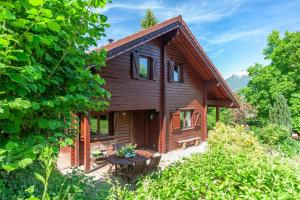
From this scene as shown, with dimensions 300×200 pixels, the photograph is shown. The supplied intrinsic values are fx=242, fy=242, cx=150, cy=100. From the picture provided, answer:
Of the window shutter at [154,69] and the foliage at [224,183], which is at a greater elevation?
the window shutter at [154,69]

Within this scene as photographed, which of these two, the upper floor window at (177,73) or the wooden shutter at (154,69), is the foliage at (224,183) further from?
the upper floor window at (177,73)

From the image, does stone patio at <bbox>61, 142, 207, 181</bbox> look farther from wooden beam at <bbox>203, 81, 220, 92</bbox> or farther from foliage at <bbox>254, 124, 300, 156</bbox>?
wooden beam at <bbox>203, 81, 220, 92</bbox>

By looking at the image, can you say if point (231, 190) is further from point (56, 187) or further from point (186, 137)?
point (186, 137)

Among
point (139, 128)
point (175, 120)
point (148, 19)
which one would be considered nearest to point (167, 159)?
point (175, 120)

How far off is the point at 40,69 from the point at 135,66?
349 inches

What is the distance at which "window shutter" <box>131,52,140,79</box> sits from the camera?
36.3 ft

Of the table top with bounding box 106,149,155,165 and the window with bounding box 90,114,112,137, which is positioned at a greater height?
the window with bounding box 90,114,112,137

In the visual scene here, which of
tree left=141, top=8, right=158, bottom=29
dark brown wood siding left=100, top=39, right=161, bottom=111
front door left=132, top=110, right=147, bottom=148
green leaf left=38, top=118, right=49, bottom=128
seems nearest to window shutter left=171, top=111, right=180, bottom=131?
dark brown wood siding left=100, top=39, right=161, bottom=111

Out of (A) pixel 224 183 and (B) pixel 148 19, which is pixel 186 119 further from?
(B) pixel 148 19

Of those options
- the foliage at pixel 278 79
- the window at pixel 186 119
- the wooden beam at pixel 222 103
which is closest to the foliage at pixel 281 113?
the foliage at pixel 278 79

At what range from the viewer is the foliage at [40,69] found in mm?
2316

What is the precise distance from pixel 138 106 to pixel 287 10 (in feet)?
37.9

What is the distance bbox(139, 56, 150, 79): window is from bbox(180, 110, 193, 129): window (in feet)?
13.2

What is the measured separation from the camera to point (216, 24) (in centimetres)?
2611
